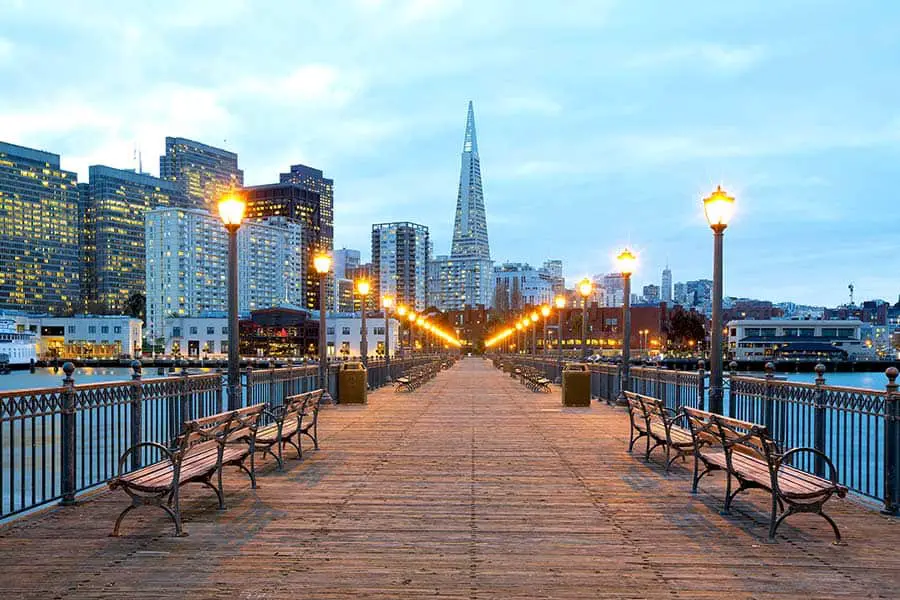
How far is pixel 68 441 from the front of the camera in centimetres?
756

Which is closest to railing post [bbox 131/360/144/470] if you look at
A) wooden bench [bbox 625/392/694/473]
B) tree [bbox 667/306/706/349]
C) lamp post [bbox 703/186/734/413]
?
wooden bench [bbox 625/392/694/473]

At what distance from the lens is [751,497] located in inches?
319

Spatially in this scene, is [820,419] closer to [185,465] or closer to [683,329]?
[185,465]

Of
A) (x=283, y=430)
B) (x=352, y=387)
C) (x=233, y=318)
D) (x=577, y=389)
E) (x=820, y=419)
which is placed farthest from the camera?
(x=352, y=387)

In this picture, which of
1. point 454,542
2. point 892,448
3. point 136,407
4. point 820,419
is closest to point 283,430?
point 136,407

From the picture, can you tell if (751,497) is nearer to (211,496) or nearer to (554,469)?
(554,469)

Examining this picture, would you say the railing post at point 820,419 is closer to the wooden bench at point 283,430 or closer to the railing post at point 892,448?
the railing post at point 892,448

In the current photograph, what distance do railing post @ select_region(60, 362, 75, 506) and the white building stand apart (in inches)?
5371

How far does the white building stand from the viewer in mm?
132500

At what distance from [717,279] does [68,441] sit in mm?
9202

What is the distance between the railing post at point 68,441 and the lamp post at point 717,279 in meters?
8.71

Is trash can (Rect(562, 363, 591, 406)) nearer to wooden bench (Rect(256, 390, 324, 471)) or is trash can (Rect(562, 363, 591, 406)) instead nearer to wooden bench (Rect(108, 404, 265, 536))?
wooden bench (Rect(256, 390, 324, 471))

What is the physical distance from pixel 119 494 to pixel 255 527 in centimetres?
253

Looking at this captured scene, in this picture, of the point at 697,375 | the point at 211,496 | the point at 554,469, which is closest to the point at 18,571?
the point at 211,496
